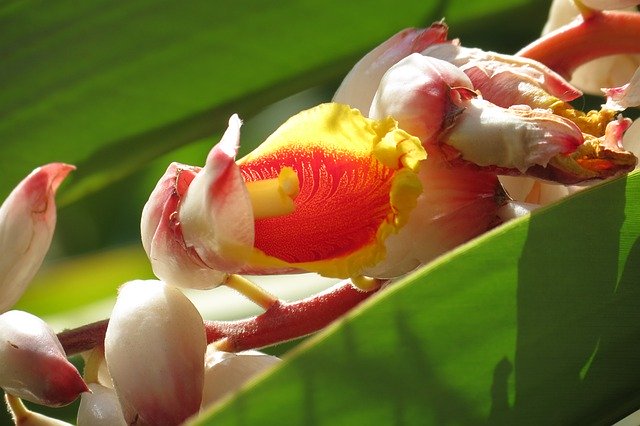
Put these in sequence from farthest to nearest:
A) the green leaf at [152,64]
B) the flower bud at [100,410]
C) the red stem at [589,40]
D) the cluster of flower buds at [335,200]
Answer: the green leaf at [152,64] → the red stem at [589,40] → the flower bud at [100,410] → the cluster of flower buds at [335,200]

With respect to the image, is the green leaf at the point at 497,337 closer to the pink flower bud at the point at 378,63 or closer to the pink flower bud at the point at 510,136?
the pink flower bud at the point at 510,136

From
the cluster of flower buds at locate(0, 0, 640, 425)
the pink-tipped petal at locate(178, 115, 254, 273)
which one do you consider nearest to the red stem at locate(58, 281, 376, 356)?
the cluster of flower buds at locate(0, 0, 640, 425)

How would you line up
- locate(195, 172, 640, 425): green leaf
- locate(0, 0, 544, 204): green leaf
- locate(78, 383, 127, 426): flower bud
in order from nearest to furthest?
locate(195, 172, 640, 425): green leaf
locate(78, 383, 127, 426): flower bud
locate(0, 0, 544, 204): green leaf

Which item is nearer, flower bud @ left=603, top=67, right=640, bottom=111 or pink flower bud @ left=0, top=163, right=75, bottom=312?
flower bud @ left=603, top=67, right=640, bottom=111

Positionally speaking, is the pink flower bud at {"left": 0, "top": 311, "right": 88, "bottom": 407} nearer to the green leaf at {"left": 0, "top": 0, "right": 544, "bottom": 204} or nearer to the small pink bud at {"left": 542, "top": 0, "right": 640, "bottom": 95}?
the green leaf at {"left": 0, "top": 0, "right": 544, "bottom": 204}

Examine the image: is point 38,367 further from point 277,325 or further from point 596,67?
point 596,67

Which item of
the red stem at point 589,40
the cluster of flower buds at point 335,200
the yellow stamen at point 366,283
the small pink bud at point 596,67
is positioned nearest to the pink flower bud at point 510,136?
the cluster of flower buds at point 335,200

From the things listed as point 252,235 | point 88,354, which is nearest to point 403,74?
point 252,235
